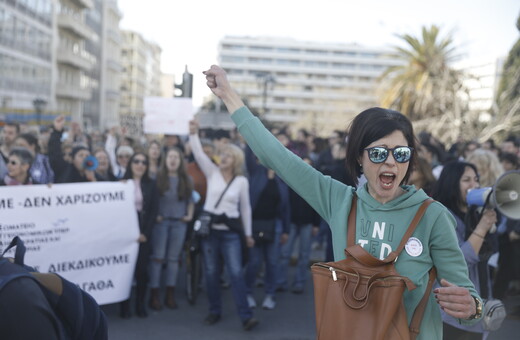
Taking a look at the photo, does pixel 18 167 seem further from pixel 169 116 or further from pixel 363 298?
pixel 363 298

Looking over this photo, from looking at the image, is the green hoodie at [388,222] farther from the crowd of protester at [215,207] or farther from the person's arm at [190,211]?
the person's arm at [190,211]

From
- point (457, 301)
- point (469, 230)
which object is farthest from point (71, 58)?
point (457, 301)

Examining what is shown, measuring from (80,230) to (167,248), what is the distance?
1337mm

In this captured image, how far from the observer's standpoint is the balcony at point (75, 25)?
5200cm

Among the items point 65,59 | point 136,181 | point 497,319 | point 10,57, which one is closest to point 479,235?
point 497,319

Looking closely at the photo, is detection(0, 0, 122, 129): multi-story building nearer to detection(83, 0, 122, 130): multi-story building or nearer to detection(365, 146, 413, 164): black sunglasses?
detection(83, 0, 122, 130): multi-story building

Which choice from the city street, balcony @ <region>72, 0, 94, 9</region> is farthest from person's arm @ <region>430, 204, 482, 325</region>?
balcony @ <region>72, 0, 94, 9</region>

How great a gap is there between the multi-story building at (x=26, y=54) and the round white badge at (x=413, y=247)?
3301 cm

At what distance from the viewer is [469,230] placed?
362 cm

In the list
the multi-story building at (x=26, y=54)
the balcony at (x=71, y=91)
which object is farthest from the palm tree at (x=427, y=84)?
the balcony at (x=71, y=91)

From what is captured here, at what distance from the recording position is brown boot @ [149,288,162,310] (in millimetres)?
6559

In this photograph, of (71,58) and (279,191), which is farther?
(71,58)

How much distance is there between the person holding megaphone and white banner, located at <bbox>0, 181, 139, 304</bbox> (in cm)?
352

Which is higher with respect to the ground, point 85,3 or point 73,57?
point 85,3
